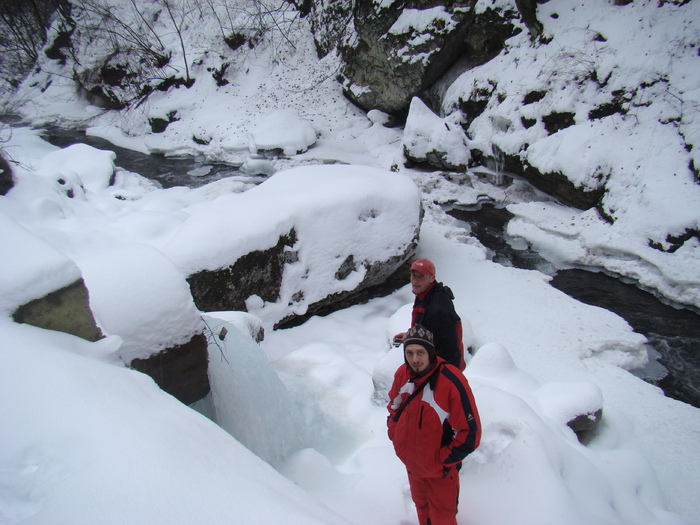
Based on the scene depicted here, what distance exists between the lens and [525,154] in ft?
30.1

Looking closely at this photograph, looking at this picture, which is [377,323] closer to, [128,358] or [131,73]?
[128,358]

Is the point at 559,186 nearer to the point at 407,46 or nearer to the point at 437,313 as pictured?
the point at 407,46

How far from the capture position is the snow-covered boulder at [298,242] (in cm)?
537

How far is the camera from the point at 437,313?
296 cm

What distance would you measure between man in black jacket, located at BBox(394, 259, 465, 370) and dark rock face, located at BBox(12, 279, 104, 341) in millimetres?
1908

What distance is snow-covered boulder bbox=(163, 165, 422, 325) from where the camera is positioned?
537 cm

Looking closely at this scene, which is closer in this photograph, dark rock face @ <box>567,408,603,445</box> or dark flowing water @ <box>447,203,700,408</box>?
dark rock face @ <box>567,408,603,445</box>

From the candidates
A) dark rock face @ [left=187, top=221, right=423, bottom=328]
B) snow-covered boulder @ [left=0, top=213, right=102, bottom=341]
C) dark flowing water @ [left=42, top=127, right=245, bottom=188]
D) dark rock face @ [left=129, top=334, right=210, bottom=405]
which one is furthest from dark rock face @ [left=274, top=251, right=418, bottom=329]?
dark flowing water @ [left=42, top=127, right=245, bottom=188]

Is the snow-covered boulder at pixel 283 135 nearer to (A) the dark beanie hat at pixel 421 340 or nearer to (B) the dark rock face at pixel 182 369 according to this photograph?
(B) the dark rock face at pixel 182 369

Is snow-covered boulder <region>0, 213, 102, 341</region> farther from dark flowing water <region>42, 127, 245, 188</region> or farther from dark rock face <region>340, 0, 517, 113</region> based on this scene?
dark rock face <region>340, 0, 517, 113</region>

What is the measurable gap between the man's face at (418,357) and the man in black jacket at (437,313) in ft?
2.28

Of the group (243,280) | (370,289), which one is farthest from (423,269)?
(370,289)

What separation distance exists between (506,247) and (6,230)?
24.4ft

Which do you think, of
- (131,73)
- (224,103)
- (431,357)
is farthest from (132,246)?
(131,73)
